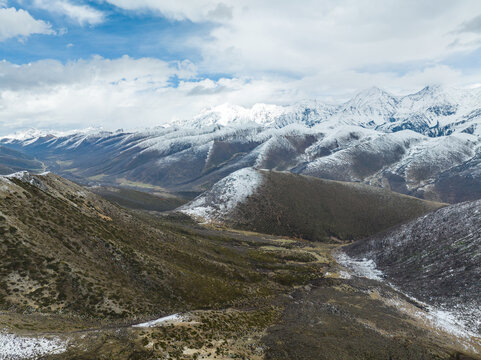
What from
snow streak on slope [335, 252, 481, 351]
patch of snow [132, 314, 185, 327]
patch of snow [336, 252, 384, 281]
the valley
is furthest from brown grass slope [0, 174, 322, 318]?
patch of snow [336, 252, 384, 281]

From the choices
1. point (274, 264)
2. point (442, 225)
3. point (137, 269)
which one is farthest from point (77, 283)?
point (442, 225)

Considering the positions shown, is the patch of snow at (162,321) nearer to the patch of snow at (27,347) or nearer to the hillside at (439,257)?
the patch of snow at (27,347)

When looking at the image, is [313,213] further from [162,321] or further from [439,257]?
[162,321]

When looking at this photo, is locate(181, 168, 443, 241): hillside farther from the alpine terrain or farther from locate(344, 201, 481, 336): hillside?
the alpine terrain

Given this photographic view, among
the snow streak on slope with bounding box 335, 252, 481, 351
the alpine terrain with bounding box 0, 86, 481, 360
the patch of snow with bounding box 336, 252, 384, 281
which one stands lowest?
the patch of snow with bounding box 336, 252, 384, 281

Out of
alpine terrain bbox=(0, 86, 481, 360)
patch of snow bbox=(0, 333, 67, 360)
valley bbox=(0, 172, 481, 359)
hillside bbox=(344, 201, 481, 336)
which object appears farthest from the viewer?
hillside bbox=(344, 201, 481, 336)
